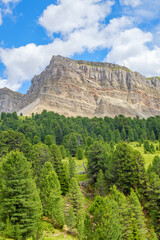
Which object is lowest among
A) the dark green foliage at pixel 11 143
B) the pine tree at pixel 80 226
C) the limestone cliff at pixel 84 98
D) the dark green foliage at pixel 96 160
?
the pine tree at pixel 80 226

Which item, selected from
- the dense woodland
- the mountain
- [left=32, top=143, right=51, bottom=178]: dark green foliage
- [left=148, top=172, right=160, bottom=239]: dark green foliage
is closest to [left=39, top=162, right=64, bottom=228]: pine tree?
the dense woodland

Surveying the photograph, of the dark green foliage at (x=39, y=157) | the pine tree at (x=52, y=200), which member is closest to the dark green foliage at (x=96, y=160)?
the dark green foliage at (x=39, y=157)

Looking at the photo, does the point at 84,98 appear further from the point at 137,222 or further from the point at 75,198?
the point at 137,222

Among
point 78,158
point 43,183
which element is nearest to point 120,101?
point 78,158

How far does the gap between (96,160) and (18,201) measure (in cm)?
2616

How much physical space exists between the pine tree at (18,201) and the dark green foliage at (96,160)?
23120 mm

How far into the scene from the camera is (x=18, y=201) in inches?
807

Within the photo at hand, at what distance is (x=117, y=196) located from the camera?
26.7m

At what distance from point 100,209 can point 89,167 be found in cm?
2739

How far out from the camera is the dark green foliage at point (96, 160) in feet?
142

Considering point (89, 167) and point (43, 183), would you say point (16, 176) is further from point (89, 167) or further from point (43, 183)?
point (89, 167)

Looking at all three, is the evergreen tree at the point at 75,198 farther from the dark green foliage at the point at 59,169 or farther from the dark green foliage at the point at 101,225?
the dark green foliage at the point at 101,225

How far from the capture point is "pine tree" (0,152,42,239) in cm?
1973

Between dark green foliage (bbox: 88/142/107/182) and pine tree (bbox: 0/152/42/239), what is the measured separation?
23120 mm
